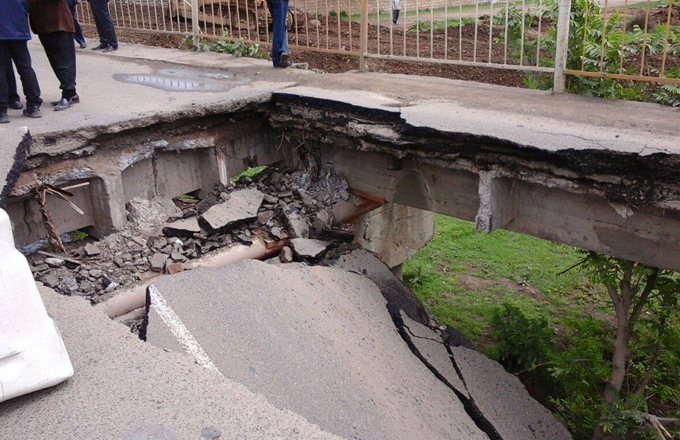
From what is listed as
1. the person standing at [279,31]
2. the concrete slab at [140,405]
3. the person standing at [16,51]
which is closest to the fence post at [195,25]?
the person standing at [279,31]

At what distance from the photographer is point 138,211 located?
5.52 m

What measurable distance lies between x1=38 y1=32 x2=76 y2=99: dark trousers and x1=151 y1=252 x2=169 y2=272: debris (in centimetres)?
193

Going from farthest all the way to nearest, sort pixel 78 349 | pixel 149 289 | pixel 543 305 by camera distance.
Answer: pixel 543 305 < pixel 149 289 < pixel 78 349

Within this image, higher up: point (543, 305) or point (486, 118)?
point (486, 118)

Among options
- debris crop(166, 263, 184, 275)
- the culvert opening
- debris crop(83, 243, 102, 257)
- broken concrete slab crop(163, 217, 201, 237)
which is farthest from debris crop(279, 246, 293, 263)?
debris crop(83, 243, 102, 257)

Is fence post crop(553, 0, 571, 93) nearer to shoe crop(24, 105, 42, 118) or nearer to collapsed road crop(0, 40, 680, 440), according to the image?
collapsed road crop(0, 40, 680, 440)

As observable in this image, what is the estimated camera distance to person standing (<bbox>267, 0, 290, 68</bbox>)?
7.62 metres

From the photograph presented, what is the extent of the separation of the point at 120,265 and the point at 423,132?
2676 mm

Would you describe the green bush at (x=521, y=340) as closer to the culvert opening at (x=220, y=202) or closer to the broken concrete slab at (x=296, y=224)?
the culvert opening at (x=220, y=202)

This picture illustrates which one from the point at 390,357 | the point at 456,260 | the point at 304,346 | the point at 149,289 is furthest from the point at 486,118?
the point at 456,260

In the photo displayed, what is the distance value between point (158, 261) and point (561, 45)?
4.30m

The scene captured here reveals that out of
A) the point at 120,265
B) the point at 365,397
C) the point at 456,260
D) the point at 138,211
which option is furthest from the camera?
the point at 456,260

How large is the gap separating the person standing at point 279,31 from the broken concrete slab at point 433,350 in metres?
4.09

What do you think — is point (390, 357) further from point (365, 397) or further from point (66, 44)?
point (66, 44)
